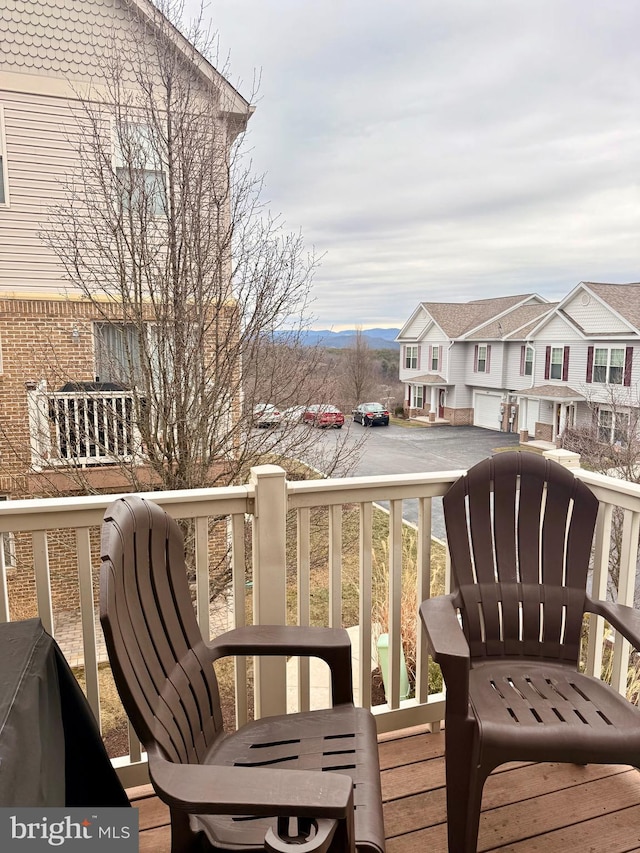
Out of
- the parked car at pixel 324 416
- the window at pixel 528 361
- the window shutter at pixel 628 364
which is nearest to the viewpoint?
the parked car at pixel 324 416

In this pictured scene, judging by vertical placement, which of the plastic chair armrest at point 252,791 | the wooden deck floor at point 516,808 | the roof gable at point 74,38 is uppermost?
the roof gable at point 74,38

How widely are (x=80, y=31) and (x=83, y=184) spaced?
137cm

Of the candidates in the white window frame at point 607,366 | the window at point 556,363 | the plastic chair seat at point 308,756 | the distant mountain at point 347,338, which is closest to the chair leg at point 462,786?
the plastic chair seat at point 308,756

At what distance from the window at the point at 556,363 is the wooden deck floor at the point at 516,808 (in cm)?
844

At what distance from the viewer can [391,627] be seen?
1.96 metres

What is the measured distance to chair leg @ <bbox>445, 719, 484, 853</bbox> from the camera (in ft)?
4.50

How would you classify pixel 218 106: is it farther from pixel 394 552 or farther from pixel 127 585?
pixel 127 585

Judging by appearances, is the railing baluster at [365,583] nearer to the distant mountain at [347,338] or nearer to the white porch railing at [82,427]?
the white porch railing at [82,427]

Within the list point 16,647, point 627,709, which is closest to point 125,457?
point 16,647

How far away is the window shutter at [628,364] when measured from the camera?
7.98 meters

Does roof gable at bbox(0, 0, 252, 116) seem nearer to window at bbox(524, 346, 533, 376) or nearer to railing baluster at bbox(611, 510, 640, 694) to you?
railing baluster at bbox(611, 510, 640, 694)

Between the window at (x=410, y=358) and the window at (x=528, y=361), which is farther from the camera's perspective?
the window at (x=528, y=361)

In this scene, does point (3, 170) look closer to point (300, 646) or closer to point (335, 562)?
point (335, 562)

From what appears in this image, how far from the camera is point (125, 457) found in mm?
4887
